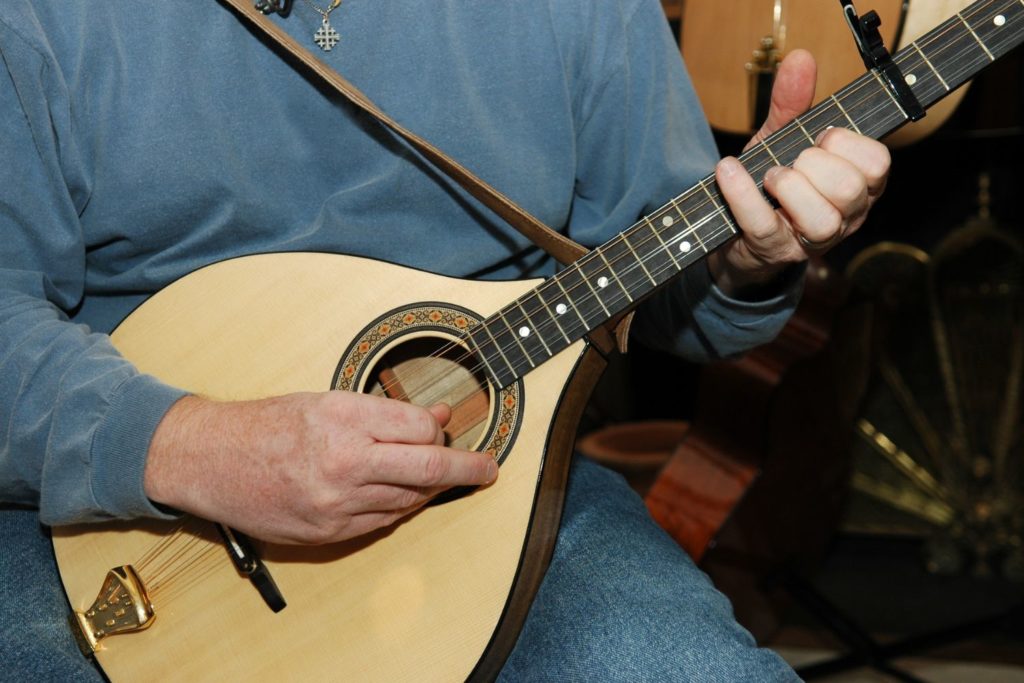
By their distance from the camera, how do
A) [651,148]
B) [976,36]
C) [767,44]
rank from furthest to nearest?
[767,44]
[651,148]
[976,36]

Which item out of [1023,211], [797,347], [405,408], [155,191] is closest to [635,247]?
[405,408]

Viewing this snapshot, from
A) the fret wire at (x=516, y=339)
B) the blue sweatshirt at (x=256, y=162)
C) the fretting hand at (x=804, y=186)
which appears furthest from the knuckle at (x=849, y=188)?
the fret wire at (x=516, y=339)

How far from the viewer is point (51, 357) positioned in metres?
0.96

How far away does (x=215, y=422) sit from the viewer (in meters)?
0.92

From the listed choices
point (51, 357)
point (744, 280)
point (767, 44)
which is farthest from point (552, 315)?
point (767, 44)

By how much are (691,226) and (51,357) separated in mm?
626

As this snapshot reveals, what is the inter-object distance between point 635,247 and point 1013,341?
60.5 inches

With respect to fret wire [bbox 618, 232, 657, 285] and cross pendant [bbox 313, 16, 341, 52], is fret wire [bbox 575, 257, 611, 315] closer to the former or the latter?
fret wire [bbox 618, 232, 657, 285]

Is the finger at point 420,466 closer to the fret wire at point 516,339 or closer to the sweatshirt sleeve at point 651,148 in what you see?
the fret wire at point 516,339

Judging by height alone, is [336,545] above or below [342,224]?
below

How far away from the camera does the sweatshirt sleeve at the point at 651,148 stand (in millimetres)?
1146

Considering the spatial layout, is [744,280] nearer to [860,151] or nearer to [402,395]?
[860,151]

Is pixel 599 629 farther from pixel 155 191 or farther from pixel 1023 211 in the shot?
pixel 1023 211

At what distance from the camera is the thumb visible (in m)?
0.93
